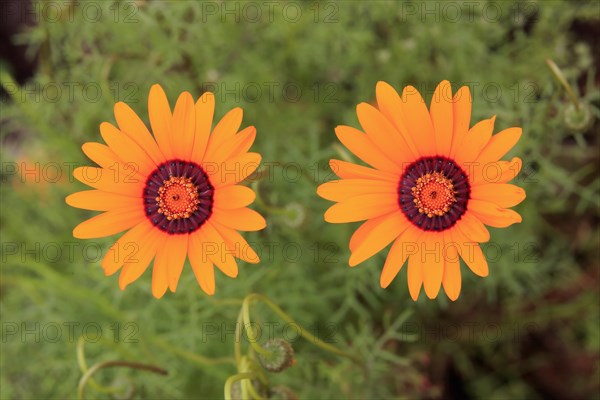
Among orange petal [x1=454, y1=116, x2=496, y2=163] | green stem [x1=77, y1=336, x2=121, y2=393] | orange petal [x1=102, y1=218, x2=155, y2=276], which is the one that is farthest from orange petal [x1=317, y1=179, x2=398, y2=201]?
green stem [x1=77, y1=336, x2=121, y2=393]

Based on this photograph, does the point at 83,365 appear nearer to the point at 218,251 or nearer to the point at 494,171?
the point at 218,251

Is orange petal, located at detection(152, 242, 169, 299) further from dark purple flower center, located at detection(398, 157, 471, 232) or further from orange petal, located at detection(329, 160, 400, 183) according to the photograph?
dark purple flower center, located at detection(398, 157, 471, 232)

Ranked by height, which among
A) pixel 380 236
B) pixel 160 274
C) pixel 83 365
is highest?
pixel 380 236

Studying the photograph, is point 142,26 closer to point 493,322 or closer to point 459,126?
point 459,126

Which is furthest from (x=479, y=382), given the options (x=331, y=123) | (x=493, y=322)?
(x=331, y=123)

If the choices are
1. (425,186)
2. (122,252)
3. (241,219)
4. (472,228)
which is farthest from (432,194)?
(122,252)

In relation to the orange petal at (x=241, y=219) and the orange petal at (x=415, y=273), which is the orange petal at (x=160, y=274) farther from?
the orange petal at (x=415, y=273)
